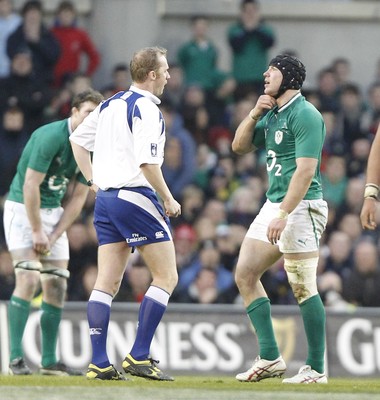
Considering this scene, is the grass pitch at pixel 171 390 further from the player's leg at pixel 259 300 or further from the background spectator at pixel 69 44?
the background spectator at pixel 69 44

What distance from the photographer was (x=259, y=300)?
456 inches

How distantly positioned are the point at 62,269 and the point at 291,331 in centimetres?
342

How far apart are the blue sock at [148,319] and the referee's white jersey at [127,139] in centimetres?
80

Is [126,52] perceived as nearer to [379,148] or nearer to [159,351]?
[159,351]

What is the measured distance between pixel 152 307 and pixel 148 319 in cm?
9

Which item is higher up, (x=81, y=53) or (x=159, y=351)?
(x=81, y=53)

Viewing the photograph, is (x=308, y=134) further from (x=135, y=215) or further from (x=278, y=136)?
(x=135, y=215)

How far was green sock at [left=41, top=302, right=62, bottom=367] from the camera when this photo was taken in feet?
42.8

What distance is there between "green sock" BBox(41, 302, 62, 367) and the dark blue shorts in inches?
78.7

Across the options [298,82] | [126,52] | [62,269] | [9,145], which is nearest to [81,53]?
[126,52]

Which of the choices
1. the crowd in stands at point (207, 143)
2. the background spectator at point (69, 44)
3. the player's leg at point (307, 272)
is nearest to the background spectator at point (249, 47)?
the crowd in stands at point (207, 143)

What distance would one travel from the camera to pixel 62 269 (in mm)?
13133

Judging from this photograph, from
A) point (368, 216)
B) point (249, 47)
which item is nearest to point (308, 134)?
point (368, 216)

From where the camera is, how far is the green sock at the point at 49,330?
13.0m
